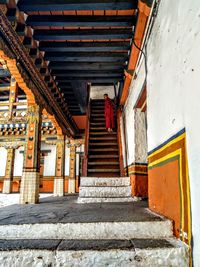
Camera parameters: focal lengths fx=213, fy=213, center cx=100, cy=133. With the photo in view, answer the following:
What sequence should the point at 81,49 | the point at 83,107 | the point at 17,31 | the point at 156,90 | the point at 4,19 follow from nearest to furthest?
the point at 156,90, the point at 4,19, the point at 17,31, the point at 81,49, the point at 83,107

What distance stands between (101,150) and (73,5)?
3.66m

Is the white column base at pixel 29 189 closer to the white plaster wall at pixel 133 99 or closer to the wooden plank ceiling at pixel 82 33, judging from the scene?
the white plaster wall at pixel 133 99

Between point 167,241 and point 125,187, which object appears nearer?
point 167,241

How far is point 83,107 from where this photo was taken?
8.28 metres

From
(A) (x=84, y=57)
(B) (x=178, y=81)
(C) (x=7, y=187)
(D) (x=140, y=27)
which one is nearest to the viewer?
(B) (x=178, y=81)

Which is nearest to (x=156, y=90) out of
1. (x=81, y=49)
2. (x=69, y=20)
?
(x=69, y=20)

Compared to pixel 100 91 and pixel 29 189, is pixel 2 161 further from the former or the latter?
pixel 29 189

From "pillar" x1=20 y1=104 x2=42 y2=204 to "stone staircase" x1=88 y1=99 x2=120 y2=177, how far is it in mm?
1292

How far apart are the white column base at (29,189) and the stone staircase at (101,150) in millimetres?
1292

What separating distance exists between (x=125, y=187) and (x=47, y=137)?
8.24m

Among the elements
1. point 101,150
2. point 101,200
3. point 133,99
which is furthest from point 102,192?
point 133,99

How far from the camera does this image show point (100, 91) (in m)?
8.45

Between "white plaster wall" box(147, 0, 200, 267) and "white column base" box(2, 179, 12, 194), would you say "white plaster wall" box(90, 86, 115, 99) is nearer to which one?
"white plaster wall" box(147, 0, 200, 267)

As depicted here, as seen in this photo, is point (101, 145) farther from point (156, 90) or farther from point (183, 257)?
point (183, 257)
